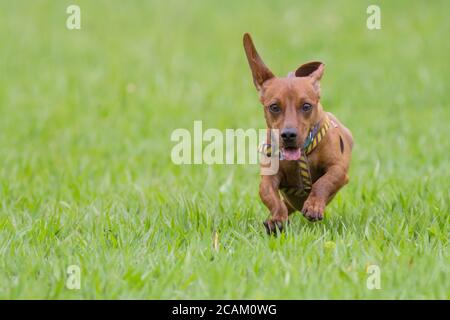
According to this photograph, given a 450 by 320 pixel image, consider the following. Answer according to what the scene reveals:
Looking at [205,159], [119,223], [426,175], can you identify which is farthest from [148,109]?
[119,223]

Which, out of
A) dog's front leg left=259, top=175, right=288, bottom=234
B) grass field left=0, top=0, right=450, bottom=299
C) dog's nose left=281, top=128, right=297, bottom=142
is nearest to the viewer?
grass field left=0, top=0, right=450, bottom=299

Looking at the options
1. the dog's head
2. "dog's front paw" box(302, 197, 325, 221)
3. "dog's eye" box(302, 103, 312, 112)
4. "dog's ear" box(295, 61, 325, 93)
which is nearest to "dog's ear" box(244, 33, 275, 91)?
the dog's head

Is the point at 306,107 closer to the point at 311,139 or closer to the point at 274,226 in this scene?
the point at 311,139

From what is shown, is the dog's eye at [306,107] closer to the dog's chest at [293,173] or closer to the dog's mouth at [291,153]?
the dog's mouth at [291,153]

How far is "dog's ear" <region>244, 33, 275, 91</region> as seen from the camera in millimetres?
5926

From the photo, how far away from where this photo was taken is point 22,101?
37.1 ft

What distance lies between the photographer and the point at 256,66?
19.4 feet

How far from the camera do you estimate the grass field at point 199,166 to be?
526cm

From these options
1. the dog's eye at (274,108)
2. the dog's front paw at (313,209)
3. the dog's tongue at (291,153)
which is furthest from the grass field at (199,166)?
the dog's eye at (274,108)

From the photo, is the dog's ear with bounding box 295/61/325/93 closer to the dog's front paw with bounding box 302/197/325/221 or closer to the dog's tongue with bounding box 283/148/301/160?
the dog's tongue with bounding box 283/148/301/160

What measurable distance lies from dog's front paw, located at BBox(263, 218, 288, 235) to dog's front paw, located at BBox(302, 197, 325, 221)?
0.58ft
